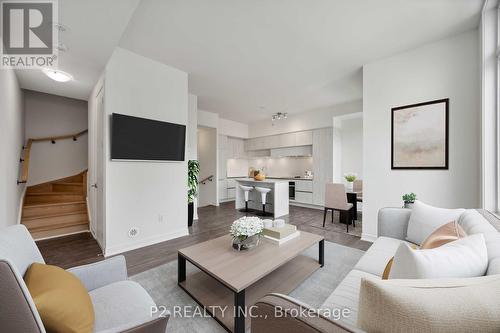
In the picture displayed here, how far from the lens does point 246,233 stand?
184 centimetres

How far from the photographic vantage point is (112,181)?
2.74 metres

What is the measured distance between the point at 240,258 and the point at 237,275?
0.28 m

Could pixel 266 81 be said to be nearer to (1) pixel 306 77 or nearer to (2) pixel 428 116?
(1) pixel 306 77

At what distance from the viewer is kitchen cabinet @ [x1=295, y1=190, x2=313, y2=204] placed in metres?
5.87

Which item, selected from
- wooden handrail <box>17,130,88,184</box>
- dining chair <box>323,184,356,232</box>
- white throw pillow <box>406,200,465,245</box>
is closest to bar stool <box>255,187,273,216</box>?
dining chair <box>323,184,356,232</box>

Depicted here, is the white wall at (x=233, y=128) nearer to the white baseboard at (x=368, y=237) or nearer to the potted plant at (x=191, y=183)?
the potted plant at (x=191, y=183)

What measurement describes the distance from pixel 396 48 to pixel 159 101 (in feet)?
11.8

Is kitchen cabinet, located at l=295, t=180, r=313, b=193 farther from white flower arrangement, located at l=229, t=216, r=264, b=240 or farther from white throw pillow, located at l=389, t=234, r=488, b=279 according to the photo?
white throw pillow, located at l=389, t=234, r=488, b=279

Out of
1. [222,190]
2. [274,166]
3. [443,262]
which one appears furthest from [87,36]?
[274,166]

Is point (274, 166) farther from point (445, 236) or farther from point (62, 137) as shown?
point (445, 236)

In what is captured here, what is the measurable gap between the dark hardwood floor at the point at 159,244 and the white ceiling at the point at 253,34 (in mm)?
2502

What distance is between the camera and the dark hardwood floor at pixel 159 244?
8.21 ft

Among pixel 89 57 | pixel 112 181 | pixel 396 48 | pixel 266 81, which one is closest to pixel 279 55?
pixel 266 81

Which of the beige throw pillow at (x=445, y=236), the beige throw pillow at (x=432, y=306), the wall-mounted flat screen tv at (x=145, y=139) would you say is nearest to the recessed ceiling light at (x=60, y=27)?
the wall-mounted flat screen tv at (x=145, y=139)
